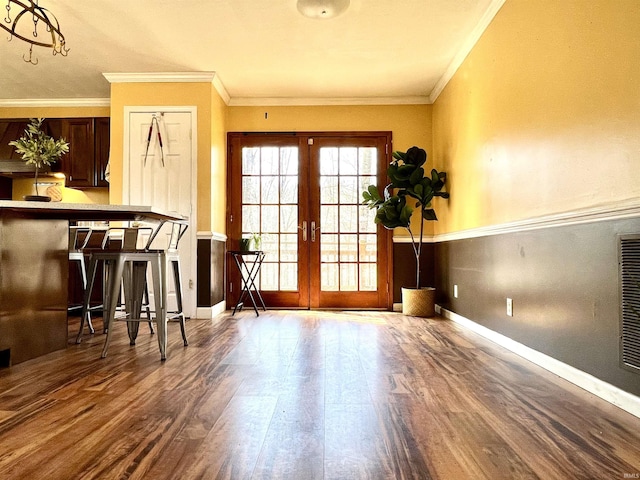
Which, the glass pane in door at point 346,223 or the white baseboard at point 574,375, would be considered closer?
the white baseboard at point 574,375

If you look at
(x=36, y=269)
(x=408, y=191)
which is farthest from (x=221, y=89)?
(x=36, y=269)

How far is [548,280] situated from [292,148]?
3577mm

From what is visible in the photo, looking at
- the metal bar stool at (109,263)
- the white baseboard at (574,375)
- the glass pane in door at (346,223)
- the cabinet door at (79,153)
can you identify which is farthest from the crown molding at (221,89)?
the white baseboard at (574,375)

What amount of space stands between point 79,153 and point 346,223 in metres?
3.18

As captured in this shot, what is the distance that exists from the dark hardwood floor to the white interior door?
209cm

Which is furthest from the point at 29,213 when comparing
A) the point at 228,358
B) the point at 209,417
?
the point at 209,417

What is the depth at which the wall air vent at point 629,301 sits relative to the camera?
1.79 metres

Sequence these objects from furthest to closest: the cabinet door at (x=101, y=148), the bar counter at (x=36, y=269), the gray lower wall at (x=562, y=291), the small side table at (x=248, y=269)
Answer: the cabinet door at (x=101, y=148)
the small side table at (x=248, y=269)
the bar counter at (x=36, y=269)
the gray lower wall at (x=562, y=291)

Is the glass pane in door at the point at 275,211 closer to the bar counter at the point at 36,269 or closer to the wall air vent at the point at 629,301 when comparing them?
the bar counter at the point at 36,269

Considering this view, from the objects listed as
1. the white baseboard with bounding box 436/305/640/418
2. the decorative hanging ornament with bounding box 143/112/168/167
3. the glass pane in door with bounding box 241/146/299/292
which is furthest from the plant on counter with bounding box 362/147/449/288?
the decorative hanging ornament with bounding box 143/112/168/167

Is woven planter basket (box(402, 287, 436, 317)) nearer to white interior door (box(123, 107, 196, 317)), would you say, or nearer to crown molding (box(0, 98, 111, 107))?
white interior door (box(123, 107, 196, 317))

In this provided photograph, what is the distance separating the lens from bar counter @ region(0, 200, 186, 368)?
2.53 m

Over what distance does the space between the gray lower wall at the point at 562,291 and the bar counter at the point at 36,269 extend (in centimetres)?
218

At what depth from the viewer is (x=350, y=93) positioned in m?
5.25
